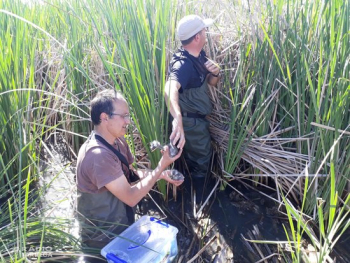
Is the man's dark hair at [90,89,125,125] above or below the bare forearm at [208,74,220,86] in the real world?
above

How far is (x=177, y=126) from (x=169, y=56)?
0.83 meters

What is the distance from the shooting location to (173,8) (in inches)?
105

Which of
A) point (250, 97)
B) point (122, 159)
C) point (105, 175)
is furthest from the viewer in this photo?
point (250, 97)

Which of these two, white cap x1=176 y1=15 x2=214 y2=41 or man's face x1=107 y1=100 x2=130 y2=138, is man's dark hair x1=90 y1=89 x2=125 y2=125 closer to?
man's face x1=107 y1=100 x2=130 y2=138

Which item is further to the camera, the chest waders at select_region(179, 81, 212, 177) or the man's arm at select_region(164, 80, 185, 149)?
the chest waders at select_region(179, 81, 212, 177)

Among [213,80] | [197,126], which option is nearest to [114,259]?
[197,126]

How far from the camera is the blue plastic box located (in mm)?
1635

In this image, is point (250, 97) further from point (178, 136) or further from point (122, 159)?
point (122, 159)

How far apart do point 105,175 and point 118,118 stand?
0.97 ft

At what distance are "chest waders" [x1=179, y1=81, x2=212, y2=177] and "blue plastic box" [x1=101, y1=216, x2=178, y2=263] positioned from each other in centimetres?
81

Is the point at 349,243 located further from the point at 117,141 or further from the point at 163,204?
the point at 117,141

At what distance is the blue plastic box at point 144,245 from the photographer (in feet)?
5.36

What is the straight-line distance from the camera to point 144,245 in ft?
5.65

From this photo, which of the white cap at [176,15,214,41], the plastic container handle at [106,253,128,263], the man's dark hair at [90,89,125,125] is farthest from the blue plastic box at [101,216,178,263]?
the white cap at [176,15,214,41]
